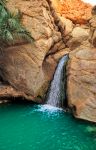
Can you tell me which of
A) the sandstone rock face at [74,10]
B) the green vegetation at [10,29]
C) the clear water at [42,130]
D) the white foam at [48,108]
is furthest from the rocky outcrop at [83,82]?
the sandstone rock face at [74,10]

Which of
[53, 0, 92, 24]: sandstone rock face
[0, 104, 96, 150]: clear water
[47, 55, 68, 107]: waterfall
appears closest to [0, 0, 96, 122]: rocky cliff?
[47, 55, 68, 107]: waterfall

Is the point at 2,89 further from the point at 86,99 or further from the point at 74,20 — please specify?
the point at 74,20

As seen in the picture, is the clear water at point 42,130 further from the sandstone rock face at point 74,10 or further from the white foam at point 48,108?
the sandstone rock face at point 74,10

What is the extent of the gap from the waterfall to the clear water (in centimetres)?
72

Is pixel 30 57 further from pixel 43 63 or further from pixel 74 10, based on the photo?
pixel 74 10

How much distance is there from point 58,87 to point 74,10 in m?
15.2

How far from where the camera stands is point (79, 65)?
2038 cm

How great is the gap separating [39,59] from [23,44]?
1.59 meters

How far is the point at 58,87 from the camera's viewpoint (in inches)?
877

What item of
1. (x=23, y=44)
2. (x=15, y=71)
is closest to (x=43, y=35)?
(x=23, y=44)

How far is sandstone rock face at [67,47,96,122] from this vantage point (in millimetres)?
18719

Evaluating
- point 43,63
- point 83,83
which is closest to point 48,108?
point 83,83

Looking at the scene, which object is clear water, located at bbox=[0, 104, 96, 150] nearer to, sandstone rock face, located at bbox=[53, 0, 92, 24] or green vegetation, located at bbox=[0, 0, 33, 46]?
green vegetation, located at bbox=[0, 0, 33, 46]

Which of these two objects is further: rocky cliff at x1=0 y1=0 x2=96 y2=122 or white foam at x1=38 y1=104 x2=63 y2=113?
white foam at x1=38 y1=104 x2=63 y2=113
